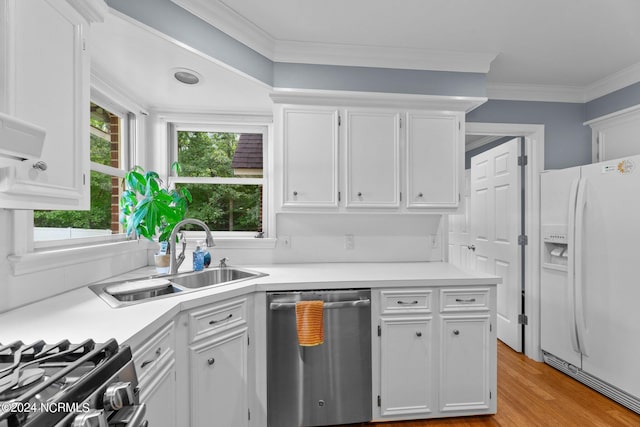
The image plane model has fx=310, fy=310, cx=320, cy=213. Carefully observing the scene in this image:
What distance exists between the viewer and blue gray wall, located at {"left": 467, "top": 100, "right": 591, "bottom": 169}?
2939mm

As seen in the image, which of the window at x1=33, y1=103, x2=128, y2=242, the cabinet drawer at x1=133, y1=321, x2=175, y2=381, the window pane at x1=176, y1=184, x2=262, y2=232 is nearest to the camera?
the cabinet drawer at x1=133, y1=321, x2=175, y2=381

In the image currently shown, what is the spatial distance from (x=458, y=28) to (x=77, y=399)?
262 centimetres

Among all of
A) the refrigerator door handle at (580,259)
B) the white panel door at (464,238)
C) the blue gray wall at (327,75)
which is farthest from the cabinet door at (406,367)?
the white panel door at (464,238)

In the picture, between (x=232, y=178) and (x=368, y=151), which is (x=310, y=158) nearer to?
(x=368, y=151)

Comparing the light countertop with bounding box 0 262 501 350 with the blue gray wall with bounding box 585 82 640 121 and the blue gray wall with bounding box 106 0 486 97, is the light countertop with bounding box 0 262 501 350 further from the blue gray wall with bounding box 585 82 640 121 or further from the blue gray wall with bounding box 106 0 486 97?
the blue gray wall with bounding box 585 82 640 121

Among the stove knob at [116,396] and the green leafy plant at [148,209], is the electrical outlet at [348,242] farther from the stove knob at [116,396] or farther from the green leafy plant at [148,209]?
the stove knob at [116,396]

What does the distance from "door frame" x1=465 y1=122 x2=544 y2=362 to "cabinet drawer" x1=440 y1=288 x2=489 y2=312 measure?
4.17 ft

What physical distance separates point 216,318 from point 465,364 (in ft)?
5.27

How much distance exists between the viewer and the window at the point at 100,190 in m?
1.70

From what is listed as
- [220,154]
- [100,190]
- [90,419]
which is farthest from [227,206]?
[90,419]

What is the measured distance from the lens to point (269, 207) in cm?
274

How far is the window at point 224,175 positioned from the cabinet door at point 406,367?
4.63ft

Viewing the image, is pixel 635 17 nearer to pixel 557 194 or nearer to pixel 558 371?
pixel 557 194

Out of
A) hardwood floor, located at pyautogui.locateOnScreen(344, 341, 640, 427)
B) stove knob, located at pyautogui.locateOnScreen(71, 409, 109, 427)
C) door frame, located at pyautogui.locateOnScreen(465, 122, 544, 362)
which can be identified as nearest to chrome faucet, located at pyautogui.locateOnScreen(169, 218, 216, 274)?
stove knob, located at pyautogui.locateOnScreen(71, 409, 109, 427)
